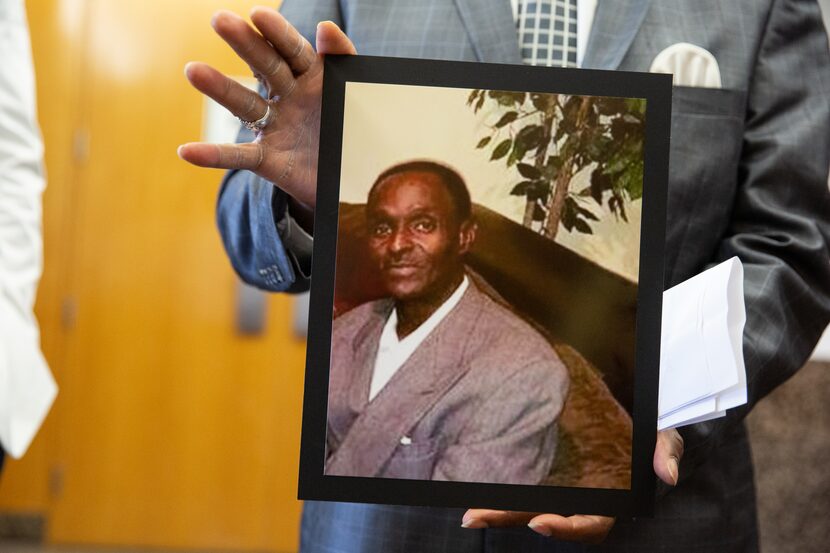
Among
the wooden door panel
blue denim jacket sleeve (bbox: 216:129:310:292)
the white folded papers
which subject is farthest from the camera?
the wooden door panel

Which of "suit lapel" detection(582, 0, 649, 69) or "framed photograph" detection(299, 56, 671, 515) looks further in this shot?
"suit lapel" detection(582, 0, 649, 69)

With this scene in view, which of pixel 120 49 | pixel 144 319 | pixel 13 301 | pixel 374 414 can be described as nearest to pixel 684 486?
pixel 374 414

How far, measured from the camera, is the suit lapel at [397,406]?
0.60 m

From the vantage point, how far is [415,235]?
613mm

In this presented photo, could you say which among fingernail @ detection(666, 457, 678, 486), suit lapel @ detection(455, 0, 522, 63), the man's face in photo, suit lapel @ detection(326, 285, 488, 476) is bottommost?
fingernail @ detection(666, 457, 678, 486)

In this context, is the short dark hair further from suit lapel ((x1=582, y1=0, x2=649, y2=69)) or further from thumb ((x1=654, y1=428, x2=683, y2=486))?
suit lapel ((x1=582, y1=0, x2=649, y2=69))

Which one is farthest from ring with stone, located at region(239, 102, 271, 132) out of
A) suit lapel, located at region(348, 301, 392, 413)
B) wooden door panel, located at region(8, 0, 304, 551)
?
wooden door panel, located at region(8, 0, 304, 551)

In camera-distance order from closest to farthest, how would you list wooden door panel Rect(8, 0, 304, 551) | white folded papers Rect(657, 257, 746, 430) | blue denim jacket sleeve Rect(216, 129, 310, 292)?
white folded papers Rect(657, 257, 746, 430), blue denim jacket sleeve Rect(216, 129, 310, 292), wooden door panel Rect(8, 0, 304, 551)

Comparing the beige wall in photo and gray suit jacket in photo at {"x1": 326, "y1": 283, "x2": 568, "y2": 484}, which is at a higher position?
the beige wall in photo

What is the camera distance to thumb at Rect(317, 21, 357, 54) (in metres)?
0.59

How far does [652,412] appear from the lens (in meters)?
0.62

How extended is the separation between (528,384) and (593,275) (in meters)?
0.09

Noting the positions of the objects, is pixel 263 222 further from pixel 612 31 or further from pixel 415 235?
pixel 612 31

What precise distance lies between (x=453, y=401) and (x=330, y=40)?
25 cm
